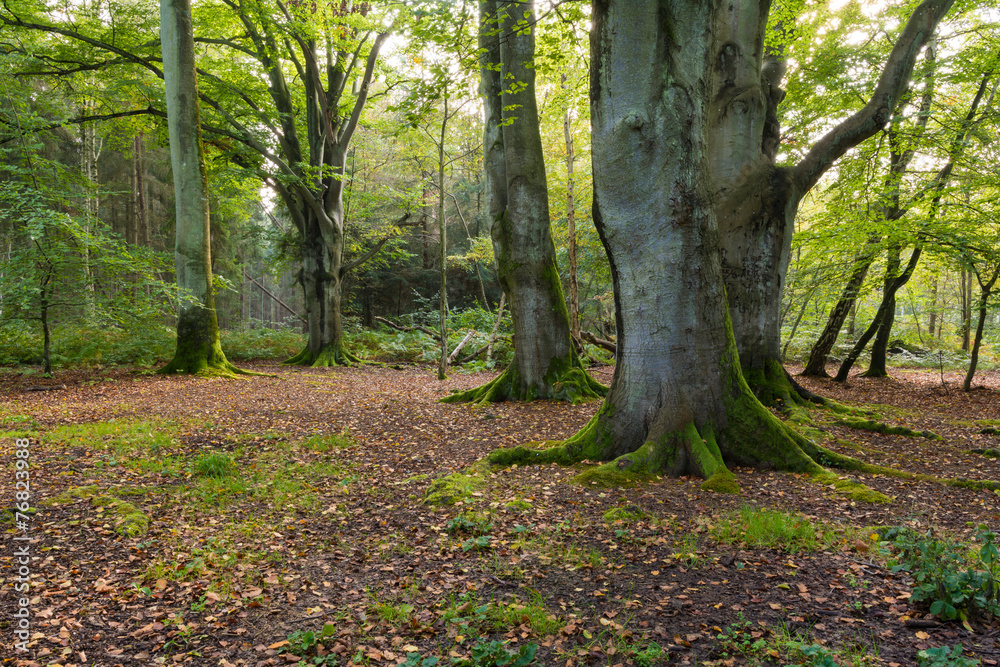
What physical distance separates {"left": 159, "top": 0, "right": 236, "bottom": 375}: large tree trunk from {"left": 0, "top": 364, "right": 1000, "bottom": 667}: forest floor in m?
4.57

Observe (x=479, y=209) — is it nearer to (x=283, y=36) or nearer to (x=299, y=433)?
(x=283, y=36)

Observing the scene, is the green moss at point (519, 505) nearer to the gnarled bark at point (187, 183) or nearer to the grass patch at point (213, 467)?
the grass patch at point (213, 467)

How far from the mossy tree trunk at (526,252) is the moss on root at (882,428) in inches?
141

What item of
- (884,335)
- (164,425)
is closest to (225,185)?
(164,425)

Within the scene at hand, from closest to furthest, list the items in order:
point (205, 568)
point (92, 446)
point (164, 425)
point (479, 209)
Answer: point (205, 568)
point (92, 446)
point (164, 425)
point (479, 209)

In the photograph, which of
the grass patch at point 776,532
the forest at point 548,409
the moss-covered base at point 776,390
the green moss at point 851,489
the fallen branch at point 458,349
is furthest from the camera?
the fallen branch at point 458,349

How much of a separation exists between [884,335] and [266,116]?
17.7m

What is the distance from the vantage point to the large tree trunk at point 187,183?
10.4 metres

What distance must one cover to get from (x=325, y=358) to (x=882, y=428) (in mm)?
13356

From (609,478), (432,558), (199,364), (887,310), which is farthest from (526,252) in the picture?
(887,310)

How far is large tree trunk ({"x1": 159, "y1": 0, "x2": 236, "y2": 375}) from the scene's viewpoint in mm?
10359

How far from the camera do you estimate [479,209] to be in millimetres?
24125

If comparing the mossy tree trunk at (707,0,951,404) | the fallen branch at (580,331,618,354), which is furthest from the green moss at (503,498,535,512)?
the fallen branch at (580,331,618,354)

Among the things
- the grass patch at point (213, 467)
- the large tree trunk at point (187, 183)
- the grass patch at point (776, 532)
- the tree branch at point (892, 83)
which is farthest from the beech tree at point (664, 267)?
the large tree trunk at point (187, 183)
